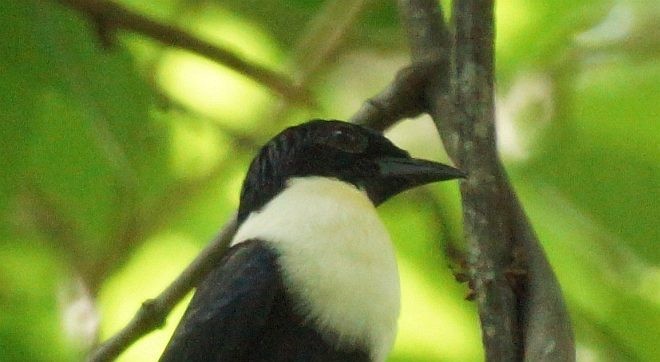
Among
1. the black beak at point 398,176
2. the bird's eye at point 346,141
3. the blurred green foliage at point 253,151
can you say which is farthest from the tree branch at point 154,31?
the black beak at point 398,176

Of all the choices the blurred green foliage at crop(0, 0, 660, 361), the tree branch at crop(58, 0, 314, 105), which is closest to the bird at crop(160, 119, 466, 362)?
the blurred green foliage at crop(0, 0, 660, 361)

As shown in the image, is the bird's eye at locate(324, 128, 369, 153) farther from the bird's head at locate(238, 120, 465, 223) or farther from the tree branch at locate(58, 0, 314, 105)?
the tree branch at locate(58, 0, 314, 105)

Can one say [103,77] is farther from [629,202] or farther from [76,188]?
[629,202]

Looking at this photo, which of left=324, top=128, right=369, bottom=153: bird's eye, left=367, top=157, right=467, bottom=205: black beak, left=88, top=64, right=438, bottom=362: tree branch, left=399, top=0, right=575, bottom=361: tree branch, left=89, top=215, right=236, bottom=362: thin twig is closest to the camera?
left=399, top=0, right=575, bottom=361: tree branch

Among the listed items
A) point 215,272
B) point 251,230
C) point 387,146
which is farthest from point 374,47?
point 215,272

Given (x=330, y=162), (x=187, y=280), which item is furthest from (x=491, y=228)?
(x=330, y=162)

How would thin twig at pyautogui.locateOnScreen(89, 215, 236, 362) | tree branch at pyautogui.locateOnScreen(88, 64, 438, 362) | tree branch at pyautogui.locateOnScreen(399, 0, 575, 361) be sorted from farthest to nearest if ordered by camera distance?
thin twig at pyautogui.locateOnScreen(89, 215, 236, 362), tree branch at pyautogui.locateOnScreen(88, 64, 438, 362), tree branch at pyautogui.locateOnScreen(399, 0, 575, 361)
